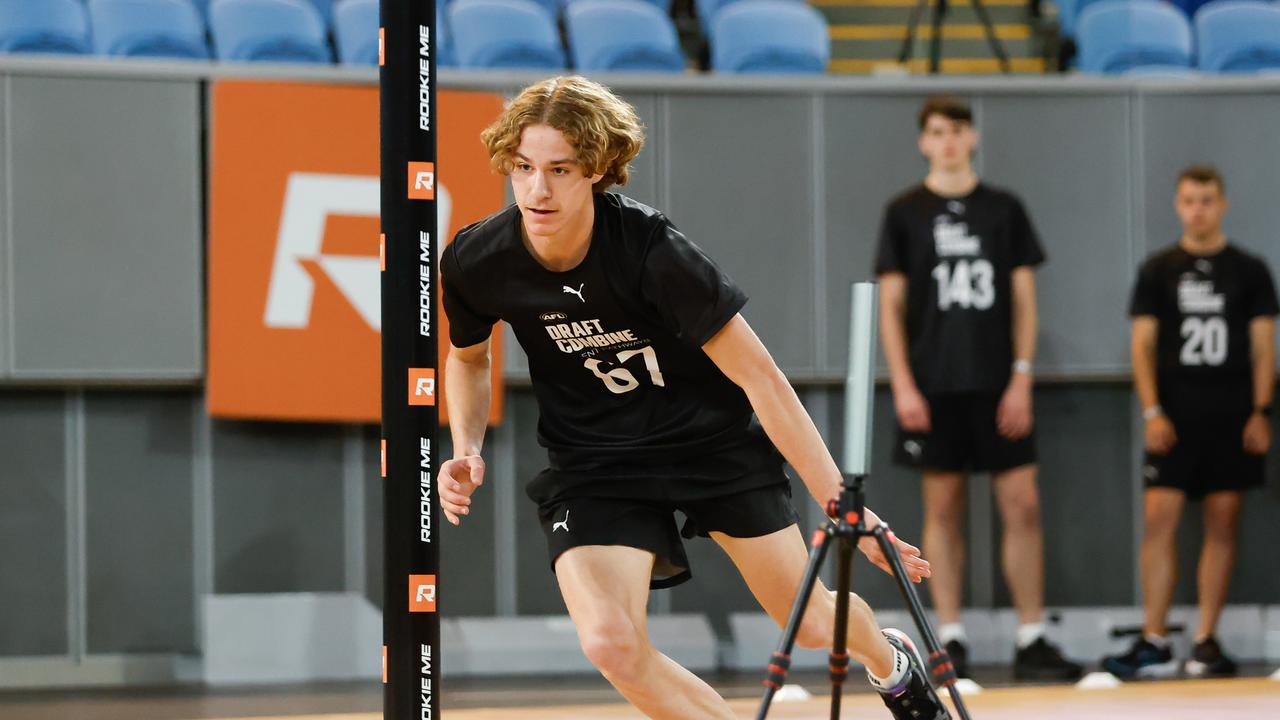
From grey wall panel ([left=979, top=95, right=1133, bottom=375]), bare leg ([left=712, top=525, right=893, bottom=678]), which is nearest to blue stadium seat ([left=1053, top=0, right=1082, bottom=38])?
grey wall panel ([left=979, top=95, right=1133, bottom=375])

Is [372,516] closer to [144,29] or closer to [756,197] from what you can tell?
[756,197]

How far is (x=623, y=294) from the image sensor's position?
326cm

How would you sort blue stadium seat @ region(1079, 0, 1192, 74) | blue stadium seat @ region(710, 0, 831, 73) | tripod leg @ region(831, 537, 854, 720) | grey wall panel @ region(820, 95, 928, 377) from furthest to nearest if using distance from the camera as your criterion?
blue stadium seat @ region(1079, 0, 1192, 74), blue stadium seat @ region(710, 0, 831, 73), grey wall panel @ region(820, 95, 928, 377), tripod leg @ region(831, 537, 854, 720)

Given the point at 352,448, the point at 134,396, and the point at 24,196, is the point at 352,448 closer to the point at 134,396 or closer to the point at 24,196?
the point at 134,396

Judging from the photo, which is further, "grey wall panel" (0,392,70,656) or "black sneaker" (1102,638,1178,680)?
"grey wall panel" (0,392,70,656)

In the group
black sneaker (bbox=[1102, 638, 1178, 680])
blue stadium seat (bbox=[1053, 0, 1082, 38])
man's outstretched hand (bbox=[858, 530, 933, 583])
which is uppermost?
blue stadium seat (bbox=[1053, 0, 1082, 38])

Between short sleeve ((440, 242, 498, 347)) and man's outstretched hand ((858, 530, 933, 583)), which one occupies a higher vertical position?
short sleeve ((440, 242, 498, 347))

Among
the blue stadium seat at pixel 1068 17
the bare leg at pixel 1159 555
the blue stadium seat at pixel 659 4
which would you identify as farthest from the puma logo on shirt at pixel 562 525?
the blue stadium seat at pixel 1068 17

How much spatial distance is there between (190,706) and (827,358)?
3.09m

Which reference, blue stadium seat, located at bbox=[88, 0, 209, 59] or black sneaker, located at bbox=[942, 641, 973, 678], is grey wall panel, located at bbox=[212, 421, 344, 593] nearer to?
blue stadium seat, located at bbox=[88, 0, 209, 59]

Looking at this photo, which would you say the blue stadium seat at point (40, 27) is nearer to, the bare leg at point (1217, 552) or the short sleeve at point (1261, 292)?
the short sleeve at point (1261, 292)

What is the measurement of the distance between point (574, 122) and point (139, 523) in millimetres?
4281

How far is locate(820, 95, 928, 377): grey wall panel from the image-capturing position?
22.9 feet

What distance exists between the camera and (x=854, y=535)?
2643 mm
